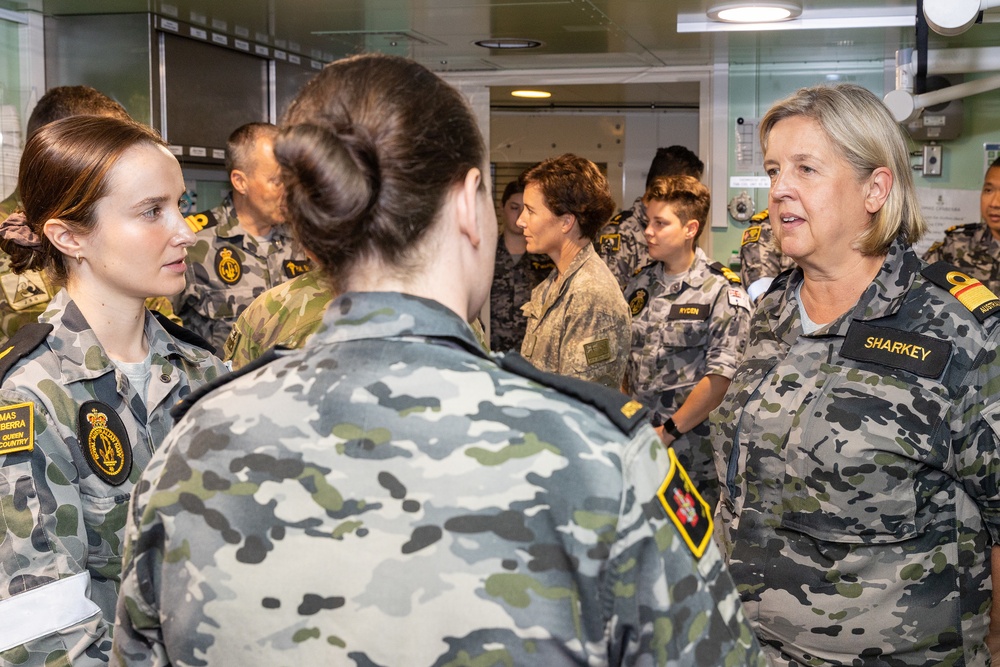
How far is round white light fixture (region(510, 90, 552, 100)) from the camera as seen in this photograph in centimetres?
705

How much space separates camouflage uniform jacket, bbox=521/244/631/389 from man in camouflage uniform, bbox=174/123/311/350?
1.15 metres

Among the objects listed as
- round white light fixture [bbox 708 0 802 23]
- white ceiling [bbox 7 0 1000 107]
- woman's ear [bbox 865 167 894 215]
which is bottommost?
woman's ear [bbox 865 167 894 215]

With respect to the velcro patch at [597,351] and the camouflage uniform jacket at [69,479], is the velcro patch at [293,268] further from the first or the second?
the camouflage uniform jacket at [69,479]

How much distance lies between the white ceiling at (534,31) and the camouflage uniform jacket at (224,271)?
104 centimetres

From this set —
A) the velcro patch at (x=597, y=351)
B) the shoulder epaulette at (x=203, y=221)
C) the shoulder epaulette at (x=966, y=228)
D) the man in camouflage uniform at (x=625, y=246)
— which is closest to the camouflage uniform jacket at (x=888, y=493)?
the velcro patch at (x=597, y=351)

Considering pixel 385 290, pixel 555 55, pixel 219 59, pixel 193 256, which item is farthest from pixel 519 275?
pixel 385 290

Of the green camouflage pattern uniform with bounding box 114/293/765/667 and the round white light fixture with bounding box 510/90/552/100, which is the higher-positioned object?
the round white light fixture with bounding box 510/90/552/100

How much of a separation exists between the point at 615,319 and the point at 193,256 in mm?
1753

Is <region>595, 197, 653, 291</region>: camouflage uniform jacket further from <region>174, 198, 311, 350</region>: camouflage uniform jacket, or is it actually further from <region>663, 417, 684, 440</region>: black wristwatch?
<region>174, 198, 311, 350</region>: camouflage uniform jacket

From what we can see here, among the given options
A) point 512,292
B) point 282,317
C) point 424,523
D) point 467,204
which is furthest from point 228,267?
point 424,523

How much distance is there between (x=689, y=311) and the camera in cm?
385

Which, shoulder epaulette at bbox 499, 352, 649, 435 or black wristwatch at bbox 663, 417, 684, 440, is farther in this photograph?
black wristwatch at bbox 663, 417, 684, 440

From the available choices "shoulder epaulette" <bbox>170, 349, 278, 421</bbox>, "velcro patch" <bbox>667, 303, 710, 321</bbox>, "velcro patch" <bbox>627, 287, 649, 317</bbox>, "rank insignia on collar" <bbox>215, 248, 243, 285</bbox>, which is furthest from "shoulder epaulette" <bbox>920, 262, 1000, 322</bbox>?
"rank insignia on collar" <bbox>215, 248, 243, 285</bbox>

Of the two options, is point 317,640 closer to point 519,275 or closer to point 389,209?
point 389,209
